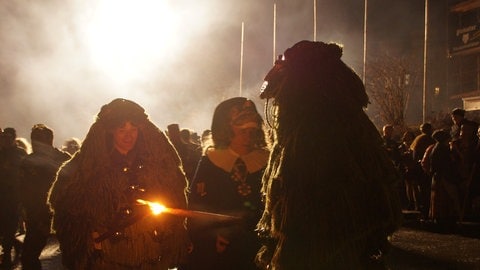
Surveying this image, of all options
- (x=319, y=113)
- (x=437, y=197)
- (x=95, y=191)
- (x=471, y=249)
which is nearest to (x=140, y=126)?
(x=95, y=191)

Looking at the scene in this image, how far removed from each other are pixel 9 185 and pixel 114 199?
5793 millimetres

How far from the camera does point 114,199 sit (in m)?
3.92

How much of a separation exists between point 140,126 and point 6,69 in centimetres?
4061

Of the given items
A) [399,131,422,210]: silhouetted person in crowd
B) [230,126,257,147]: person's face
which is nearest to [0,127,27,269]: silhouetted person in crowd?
[230,126,257,147]: person's face

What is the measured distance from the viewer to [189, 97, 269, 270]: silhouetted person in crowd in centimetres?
386

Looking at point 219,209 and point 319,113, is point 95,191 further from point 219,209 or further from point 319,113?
point 319,113

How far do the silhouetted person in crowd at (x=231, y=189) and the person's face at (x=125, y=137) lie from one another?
0.55 metres

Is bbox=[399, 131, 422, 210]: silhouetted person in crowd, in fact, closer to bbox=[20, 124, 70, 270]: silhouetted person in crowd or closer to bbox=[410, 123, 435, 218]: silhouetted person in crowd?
bbox=[410, 123, 435, 218]: silhouetted person in crowd

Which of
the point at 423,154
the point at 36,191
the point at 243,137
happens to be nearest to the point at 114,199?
the point at 243,137

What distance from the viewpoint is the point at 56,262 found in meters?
8.02

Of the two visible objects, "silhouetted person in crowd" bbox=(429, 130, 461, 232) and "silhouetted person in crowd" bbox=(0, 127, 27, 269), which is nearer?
"silhouetted person in crowd" bbox=(0, 127, 27, 269)

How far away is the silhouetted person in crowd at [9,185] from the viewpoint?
861 centimetres

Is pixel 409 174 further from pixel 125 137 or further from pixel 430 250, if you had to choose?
pixel 125 137

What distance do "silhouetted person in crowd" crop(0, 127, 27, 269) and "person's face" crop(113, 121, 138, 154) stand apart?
5195mm
